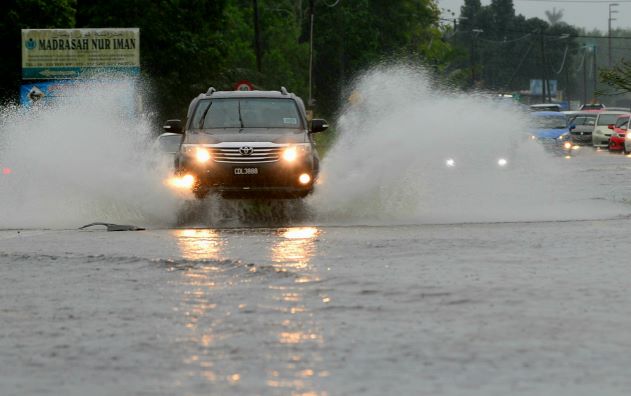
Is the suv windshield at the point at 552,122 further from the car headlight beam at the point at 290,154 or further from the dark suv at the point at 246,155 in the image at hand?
the car headlight beam at the point at 290,154

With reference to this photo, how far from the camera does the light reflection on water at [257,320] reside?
7979 mm

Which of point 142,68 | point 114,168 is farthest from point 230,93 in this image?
point 142,68

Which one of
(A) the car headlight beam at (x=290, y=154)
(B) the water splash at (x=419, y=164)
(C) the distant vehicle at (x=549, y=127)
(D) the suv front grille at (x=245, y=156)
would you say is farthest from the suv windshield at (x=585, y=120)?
(D) the suv front grille at (x=245, y=156)

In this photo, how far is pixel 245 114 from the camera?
20.6 m

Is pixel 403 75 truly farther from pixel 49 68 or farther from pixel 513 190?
pixel 49 68

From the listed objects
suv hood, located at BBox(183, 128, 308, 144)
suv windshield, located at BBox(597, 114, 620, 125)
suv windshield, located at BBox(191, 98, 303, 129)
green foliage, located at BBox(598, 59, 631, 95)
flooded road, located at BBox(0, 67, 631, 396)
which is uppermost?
green foliage, located at BBox(598, 59, 631, 95)

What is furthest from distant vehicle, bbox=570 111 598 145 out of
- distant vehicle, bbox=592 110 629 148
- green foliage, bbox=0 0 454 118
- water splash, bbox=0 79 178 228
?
water splash, bbox=0 79 178 228

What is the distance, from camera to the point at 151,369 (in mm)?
8195

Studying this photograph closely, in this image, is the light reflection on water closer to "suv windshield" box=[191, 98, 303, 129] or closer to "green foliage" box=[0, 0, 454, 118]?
"suv windshield" box=[191, 98, 303, 129]

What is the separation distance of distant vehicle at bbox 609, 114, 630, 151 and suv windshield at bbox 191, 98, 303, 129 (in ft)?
136

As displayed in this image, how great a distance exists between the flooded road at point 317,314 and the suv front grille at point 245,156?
2479mm

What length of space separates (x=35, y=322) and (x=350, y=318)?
6.67 ft

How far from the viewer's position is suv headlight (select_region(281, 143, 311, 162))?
773 inches

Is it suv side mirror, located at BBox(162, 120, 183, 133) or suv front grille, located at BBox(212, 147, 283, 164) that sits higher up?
suv side mirror, located at BBox(162, 120, 183, 133)
